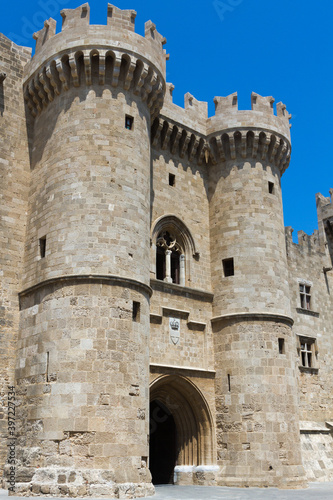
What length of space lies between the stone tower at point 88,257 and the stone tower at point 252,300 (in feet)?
13.4

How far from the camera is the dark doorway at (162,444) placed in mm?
19078

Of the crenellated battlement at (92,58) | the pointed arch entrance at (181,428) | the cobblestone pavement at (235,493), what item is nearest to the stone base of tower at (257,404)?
the pointed arch entrance at (181,428)

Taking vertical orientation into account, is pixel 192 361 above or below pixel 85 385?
above

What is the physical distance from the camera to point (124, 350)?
14414 millimetres

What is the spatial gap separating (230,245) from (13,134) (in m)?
8.11

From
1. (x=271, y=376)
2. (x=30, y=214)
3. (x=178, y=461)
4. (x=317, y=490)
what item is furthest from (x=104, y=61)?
(x=317, y=490)

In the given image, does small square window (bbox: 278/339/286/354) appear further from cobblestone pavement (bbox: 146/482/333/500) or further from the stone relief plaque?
cobblestone pavement (bbox: 146/482/333/500)

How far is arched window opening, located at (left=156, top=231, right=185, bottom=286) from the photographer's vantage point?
1903cm

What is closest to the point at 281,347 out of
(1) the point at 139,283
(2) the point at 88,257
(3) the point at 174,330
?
(3) the point at 174,330

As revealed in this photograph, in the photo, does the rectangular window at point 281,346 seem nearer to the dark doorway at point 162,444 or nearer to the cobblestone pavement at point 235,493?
the cobblestone pavement at point 235,493

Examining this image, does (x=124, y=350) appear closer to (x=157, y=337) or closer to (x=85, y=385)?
(x=85, y=385)

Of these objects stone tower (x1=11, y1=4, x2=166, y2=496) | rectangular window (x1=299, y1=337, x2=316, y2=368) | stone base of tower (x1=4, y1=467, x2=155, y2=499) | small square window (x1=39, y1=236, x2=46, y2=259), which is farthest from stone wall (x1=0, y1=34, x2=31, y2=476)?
rectangular window (x1=299, y1=337, x2=316, y2=368)

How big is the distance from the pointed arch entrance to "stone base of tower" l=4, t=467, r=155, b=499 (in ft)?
14.0

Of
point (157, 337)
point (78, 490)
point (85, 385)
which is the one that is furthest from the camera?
point (157, 337)
